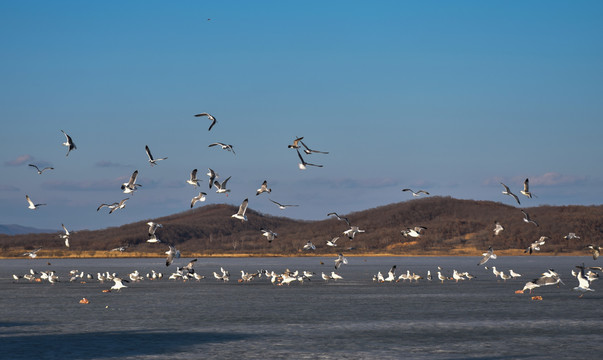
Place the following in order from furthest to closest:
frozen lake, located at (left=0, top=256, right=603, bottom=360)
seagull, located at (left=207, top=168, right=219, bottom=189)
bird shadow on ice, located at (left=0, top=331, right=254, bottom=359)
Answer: seagull, located at (left=207, top=168, right=219, bottom=189) < frozen lake, located at (left=0, top=256, right=603, bottom=360) < bird shadow on ice, located at (left=0, top=331, right=254, bottom=359)

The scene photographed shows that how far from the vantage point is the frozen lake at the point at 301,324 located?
3073 centimetres

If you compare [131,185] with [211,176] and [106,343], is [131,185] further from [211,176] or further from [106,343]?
[106,343]

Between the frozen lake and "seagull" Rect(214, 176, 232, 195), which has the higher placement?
"seagull" Rect(214, 176, 232, 195)

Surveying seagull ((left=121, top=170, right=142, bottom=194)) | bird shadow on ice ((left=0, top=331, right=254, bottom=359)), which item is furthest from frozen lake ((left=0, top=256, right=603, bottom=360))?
seagull ((left=121, top=170, right=142, bottom=194))

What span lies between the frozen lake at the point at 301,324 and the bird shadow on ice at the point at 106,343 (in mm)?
37

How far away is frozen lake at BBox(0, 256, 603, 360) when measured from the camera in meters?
30.7

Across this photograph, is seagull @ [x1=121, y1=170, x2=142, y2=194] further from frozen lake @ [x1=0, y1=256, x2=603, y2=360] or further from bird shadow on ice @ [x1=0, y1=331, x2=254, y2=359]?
bird shadow on ice @ [x1=0, y1=331, x2=254, y2=359]

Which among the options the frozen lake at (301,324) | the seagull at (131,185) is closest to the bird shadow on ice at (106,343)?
the frozen lake at (301,324)

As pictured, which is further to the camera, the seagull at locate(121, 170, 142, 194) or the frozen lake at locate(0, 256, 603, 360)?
the seagull at locate(121, 170, 142, 194)

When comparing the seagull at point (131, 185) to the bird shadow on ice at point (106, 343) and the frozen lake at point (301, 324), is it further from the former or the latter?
the bird shadow on ice at point (106, 343)

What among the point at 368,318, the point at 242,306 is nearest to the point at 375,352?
the point at 368,318

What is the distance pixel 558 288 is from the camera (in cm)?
6200

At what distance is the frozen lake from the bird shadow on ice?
0.04 metres

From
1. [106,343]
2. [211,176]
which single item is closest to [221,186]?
[211,176]
